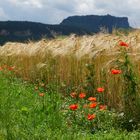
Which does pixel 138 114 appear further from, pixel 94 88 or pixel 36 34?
pixel 36 34

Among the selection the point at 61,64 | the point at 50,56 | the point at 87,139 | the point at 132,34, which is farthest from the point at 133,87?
the point at 50,56

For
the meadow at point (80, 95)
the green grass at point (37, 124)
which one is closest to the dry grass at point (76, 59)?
the meadow at point (80, 95)

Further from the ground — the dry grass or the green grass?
the dry grass

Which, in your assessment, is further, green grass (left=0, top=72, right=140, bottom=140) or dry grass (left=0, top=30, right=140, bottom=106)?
dry grass (left=0, top=30, right=140, bottom=106)

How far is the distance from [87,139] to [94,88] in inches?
159

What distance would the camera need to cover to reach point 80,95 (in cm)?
753

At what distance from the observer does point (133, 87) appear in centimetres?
749

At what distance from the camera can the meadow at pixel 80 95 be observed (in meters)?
6.36

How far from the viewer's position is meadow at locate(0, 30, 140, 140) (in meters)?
6.36

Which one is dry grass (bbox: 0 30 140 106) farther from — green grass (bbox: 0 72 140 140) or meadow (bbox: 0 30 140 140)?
green grass (bbox: 0 72 140 140)

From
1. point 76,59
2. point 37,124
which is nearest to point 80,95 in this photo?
point 37,124

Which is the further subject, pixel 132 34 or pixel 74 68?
pixel 74 68

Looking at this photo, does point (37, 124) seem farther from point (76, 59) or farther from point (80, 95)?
point (76, 59)

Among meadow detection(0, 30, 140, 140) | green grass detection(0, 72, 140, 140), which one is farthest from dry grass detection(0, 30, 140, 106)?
green grass detection(0, 72, 140, 140)
